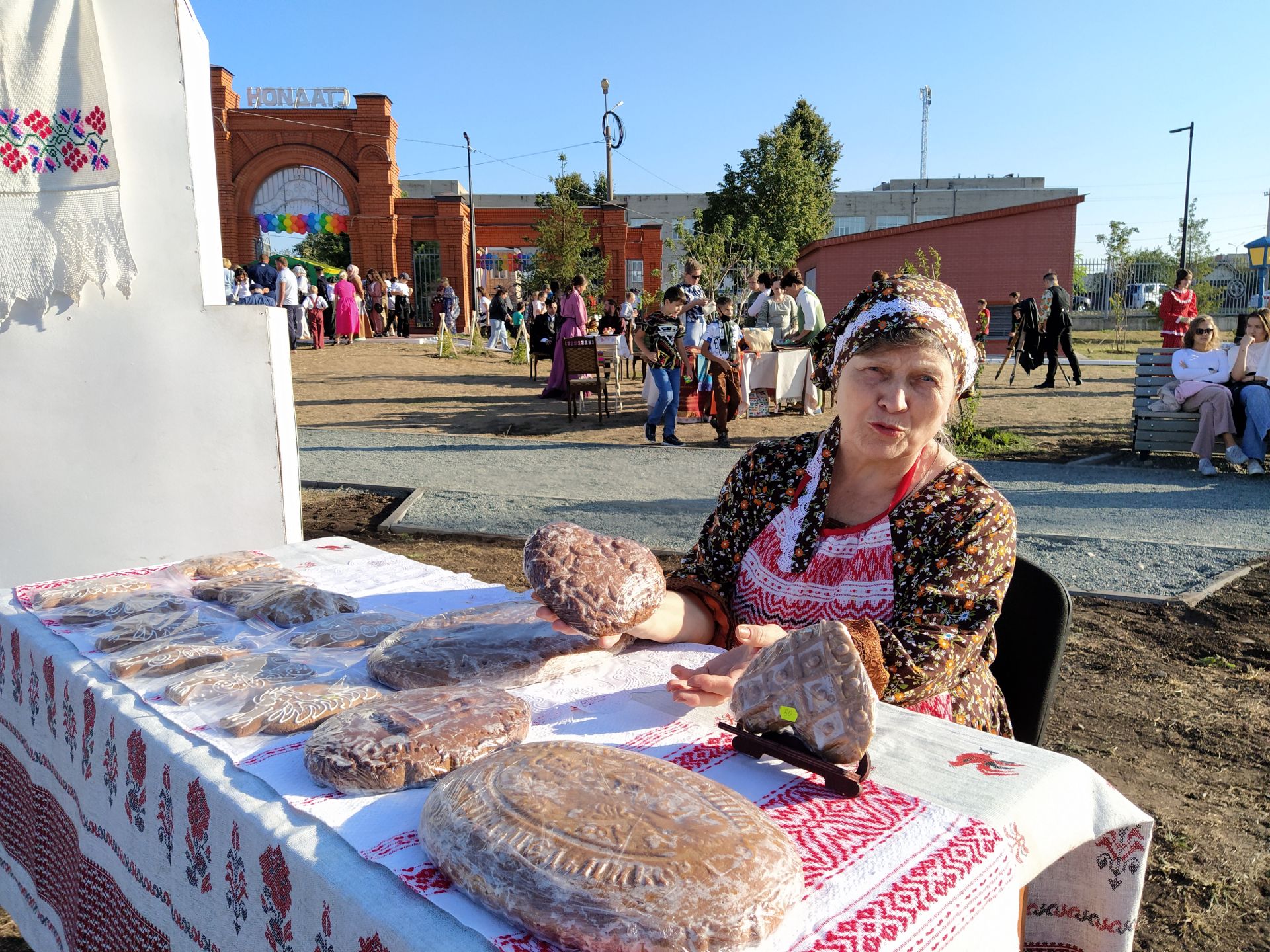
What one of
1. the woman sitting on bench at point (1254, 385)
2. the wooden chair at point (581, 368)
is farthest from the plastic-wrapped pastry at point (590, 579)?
the wooden chair at point (581, 368)

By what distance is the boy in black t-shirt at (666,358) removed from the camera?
9.47m

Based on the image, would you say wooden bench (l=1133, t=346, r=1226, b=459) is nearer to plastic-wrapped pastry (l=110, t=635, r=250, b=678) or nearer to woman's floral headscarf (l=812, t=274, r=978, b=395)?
woman's floral headscarf (l=812, t=274, r=978, b=395)

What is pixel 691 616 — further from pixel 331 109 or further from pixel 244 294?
pixel 331 109

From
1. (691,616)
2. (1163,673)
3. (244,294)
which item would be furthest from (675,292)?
(244,294)

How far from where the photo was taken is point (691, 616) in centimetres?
179

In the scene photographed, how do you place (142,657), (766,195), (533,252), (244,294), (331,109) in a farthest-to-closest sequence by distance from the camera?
(766,195) < (533,252) < (331,109) < (244,294) < (142,657)

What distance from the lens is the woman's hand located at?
1367mm

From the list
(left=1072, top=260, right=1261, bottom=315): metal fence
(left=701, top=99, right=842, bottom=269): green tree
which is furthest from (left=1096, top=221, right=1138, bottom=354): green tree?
(left=701, top=99, right=842, bottom=269): green tree

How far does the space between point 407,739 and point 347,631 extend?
626 mm

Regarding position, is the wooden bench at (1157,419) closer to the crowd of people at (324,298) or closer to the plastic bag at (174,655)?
the plastic bag at (174,655)

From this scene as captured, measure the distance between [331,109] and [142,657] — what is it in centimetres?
3275

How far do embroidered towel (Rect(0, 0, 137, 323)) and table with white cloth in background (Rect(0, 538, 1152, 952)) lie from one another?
6.45ft

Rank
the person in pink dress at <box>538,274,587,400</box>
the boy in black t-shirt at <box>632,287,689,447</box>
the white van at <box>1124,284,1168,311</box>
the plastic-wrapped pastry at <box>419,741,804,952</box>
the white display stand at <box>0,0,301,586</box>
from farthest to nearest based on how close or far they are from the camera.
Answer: the white van at <box>1124,284,1168,311</box> → the person in pink dress at <box>538,274,587,400</box> → the boy in black t-shirt at <box>632,287,689,447</box> → the white display stand at <box>0,0,301,586</box> → the plastic-wrapped pastry at <box>419,741,804,952</box>

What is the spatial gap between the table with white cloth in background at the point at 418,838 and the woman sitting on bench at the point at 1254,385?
25.8 feet
